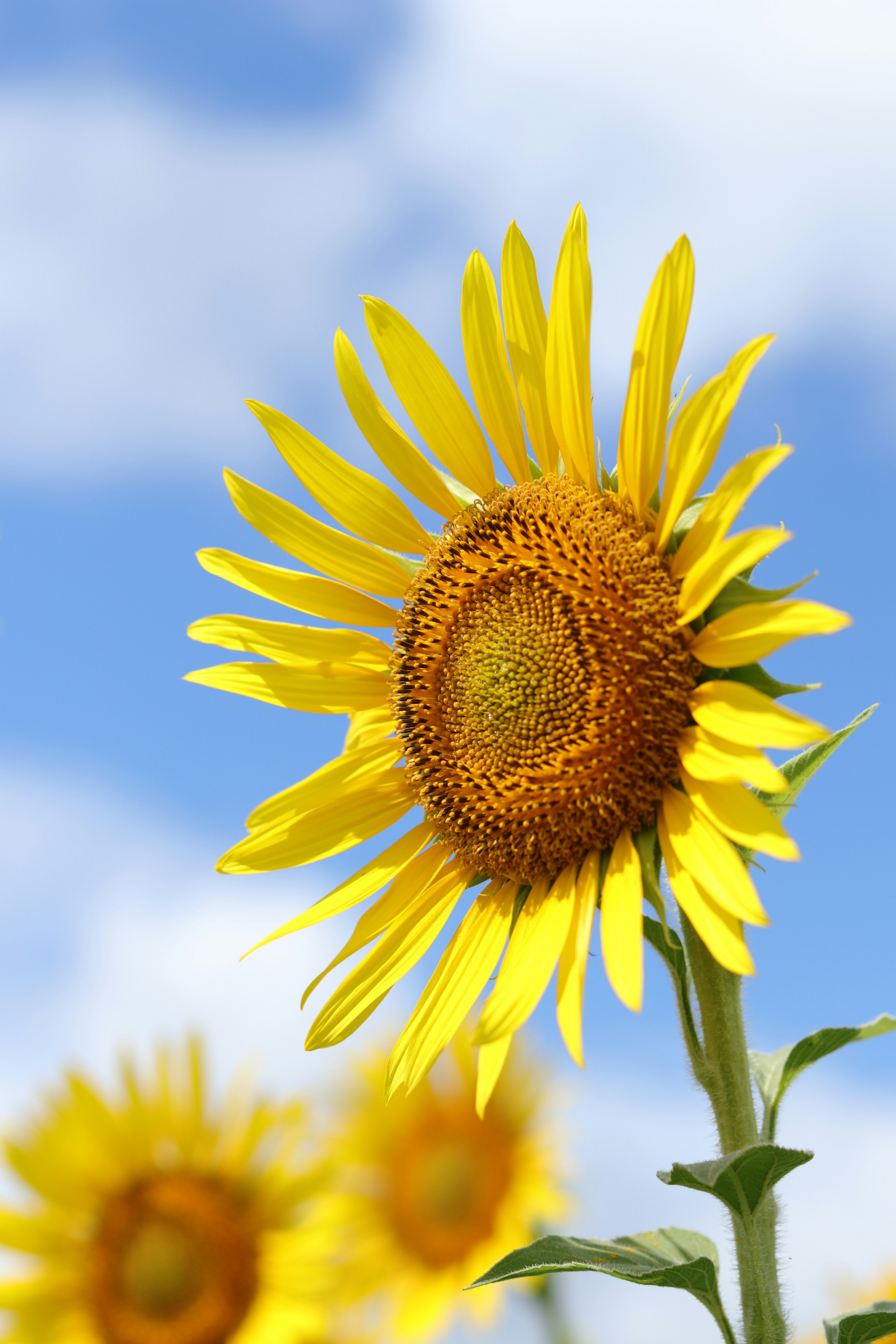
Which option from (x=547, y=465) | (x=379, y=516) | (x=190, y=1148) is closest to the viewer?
(x=547, y=465)

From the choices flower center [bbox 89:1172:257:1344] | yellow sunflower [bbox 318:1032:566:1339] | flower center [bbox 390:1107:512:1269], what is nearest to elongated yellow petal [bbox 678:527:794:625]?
yellow sunflower [bbox 318:1032:566:1339]

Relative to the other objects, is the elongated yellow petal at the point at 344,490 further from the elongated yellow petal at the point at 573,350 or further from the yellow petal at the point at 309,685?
the elongated yellow petal at the point at 573,350

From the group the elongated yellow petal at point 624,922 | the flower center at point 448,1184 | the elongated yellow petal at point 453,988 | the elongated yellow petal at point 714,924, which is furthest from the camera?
the flower center at point 448,1184

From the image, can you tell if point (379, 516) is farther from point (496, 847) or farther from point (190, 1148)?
point (190, 1148)

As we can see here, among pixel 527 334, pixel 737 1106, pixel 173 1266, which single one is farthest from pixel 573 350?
pixel 173 1266

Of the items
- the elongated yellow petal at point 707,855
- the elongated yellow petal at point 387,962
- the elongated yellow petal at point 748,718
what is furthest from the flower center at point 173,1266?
the elongated yellow petal at point 748,718

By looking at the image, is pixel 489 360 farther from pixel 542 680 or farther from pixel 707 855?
pixel 707 855

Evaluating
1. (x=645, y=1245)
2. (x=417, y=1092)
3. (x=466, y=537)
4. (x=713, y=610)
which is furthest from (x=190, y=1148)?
(x=713, y=610)
